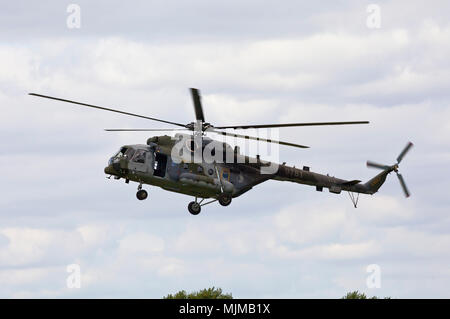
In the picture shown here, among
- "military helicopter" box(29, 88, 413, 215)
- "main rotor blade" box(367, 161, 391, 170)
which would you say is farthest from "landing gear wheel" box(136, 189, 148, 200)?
"main rotor blade" box(367, 161, 391, 170)

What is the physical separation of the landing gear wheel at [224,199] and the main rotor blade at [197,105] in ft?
20.4

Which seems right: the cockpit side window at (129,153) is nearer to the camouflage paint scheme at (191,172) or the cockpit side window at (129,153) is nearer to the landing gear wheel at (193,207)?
the camouflage paint scheme at (191,172)

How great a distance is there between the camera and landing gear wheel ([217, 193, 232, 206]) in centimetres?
8694

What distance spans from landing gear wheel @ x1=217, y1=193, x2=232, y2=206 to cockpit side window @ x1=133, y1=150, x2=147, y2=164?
6.58m

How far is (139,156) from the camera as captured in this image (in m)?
83.8

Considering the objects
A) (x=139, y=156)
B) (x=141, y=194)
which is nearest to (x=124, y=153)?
(x=139, y=156)

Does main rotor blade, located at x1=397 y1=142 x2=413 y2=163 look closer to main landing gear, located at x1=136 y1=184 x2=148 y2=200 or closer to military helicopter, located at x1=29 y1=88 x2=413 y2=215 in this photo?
military helicopter, located at x1=29 y1=88 x2=413 y2=215

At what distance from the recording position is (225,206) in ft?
288

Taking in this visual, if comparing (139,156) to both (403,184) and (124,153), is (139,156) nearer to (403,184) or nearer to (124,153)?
(124,153)

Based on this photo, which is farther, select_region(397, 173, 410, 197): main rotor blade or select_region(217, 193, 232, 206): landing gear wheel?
select_region(397, 173, 410, 197): main rotor blade

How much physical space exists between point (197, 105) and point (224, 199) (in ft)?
26.6
